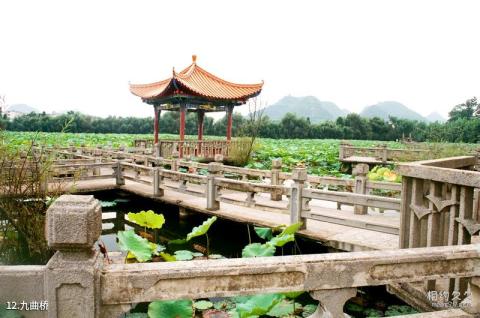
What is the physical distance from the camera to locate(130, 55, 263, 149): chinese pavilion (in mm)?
14602

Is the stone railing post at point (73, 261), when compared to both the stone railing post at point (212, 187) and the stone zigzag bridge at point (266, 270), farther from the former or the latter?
the stone railing post at point (212, 187)

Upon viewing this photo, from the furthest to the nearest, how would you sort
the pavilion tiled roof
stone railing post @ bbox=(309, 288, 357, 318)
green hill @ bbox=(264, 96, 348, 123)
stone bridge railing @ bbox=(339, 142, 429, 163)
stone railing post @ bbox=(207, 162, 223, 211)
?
green hill @ bbox=(264, 96, 348, 123) → the pavilion tiled roof → stone bridge railing @ bbox=(339, 142, 429, 163) → stone railing post @ bbox=(207, 162, 223, 211) → stone railing post @ bbox=(309, 288, 357, 318)

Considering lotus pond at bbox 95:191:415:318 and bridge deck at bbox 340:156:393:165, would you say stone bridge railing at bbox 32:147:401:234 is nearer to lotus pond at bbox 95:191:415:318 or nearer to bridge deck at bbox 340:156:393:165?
lotus pond at bbox 95:191:415:318

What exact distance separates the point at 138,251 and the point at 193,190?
3.99m

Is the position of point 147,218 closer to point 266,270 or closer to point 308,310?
point 308,310

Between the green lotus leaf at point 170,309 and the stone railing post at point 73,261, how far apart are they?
91 centimetres

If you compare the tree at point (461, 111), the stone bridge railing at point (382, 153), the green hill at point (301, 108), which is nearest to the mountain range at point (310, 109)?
the green hill at point (301, 108)

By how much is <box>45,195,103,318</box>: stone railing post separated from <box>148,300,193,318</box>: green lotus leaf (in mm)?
909

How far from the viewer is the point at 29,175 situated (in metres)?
5.57

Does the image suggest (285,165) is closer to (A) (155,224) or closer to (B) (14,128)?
(A) (155,224)

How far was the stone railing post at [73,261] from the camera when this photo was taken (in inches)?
72.8

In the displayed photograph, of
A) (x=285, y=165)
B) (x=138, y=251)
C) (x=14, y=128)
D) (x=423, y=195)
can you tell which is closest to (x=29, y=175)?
(x=138, y=251)

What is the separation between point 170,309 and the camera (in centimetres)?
287

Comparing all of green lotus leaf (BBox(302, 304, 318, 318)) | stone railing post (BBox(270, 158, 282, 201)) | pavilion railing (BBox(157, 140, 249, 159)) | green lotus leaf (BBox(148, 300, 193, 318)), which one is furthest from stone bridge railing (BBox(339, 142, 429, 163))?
green lotus leaf (BBox(148, 300, 193, 318))
